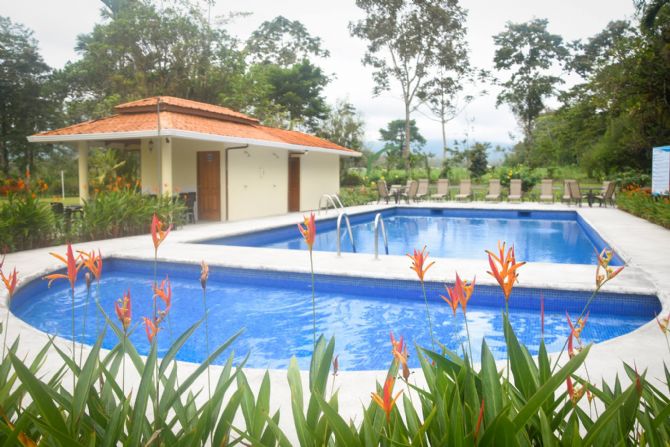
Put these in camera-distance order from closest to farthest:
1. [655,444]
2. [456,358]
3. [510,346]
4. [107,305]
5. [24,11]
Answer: [655,444] < [510,346] < [456,358] < [107,305] < [24,11]

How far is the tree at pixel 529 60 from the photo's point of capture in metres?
36.1

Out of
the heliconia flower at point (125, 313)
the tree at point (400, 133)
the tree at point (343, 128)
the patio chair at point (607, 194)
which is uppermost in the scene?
the tree at point (400, 133)

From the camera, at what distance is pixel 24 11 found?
31.2 meters

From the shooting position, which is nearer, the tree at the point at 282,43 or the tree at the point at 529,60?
the tree at the point at 529,60

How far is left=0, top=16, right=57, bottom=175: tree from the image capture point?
30.8 meters

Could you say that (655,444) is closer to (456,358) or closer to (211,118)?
(456,358)

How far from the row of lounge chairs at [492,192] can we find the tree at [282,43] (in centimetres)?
1954

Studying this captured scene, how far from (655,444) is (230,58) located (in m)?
29.4

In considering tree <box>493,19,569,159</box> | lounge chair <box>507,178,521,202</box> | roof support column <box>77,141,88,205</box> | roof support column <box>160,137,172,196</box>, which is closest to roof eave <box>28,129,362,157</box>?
roof support column <box>77,141,88,205</box>

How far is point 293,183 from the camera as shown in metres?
18.4

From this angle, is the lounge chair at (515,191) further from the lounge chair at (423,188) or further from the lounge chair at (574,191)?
the lounge chair at (423,188)

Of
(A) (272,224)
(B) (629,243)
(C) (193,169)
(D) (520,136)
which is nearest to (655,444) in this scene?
(B) (629,243)

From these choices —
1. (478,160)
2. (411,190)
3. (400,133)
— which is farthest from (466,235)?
(400,133)

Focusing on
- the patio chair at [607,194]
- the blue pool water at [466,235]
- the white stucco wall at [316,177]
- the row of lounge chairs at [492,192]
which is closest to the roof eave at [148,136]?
the blue pool water at [466,235]
